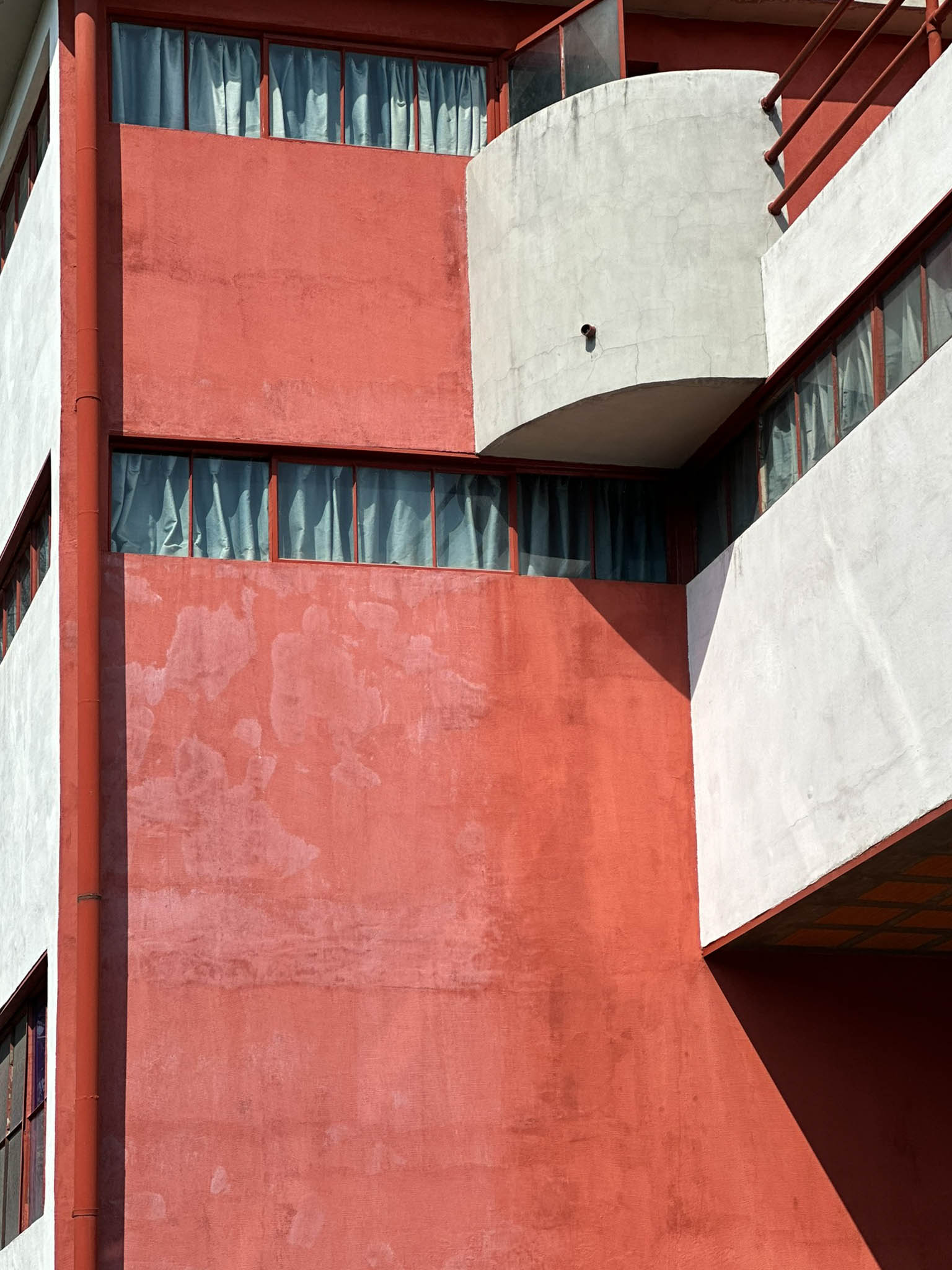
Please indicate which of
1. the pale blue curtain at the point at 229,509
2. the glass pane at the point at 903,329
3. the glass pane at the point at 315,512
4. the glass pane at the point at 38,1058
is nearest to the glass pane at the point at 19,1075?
the glass pane at the point at 38,1058

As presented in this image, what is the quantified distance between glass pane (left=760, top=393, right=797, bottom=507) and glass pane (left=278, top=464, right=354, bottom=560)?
3.65 meters

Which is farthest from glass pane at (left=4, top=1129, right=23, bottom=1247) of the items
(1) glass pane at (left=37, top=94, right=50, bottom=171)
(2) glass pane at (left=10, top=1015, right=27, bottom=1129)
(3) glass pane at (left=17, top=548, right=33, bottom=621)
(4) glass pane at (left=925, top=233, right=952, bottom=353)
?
(4) glass pane at (left=925, top=233, right=952, bottom=353)

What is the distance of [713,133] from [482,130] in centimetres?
Answer: 259

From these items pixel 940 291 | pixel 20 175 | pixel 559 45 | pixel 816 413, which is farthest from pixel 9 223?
pixel 940 291

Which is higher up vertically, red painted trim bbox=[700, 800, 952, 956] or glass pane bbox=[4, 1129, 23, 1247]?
red painted trim bbox=[700, 800, 952, 956]

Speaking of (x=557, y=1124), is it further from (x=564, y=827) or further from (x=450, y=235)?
(x=450, y=235)

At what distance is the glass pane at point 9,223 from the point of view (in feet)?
67.4

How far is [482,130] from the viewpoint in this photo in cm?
1933

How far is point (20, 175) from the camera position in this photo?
20391 millimetres

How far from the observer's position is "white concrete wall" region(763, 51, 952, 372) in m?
14.5

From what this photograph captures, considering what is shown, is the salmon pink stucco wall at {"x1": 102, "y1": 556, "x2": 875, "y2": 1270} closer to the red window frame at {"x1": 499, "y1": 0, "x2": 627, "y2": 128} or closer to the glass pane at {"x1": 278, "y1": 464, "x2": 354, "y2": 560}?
the glass pane at {"x1": 278, "y1": 464, "x2": 354, "y2": 560}

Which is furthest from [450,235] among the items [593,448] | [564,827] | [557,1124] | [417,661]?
[557,1124]

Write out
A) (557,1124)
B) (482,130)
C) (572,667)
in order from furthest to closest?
1. (482,130)
2. (572,667)
3. (557,1124)

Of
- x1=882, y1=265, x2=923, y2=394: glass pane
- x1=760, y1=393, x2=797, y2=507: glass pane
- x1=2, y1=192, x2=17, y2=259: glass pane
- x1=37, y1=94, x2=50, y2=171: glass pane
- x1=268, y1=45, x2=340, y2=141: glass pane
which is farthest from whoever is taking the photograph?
x1=2, y1=192, x2=17, y2=259: glass pane
